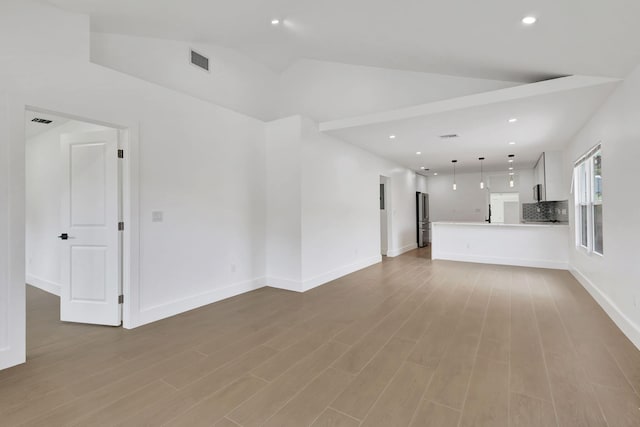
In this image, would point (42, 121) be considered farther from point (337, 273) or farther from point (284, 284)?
point (337, 273)

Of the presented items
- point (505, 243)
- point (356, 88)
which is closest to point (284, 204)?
point (356, 88)

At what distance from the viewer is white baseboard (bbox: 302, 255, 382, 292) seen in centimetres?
474

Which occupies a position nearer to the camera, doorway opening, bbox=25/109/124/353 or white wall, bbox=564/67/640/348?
white wall, bbox=564/67/640/348

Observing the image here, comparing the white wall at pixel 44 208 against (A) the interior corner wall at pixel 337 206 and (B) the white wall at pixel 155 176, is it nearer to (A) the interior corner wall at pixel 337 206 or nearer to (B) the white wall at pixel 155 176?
(B) the white wall at pixel 155 176

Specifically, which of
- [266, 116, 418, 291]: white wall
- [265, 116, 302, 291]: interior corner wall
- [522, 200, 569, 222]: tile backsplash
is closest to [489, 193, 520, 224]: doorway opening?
[522, 200, 569, 222]: tile backsplash

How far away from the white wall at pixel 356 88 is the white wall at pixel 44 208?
3390 millimetres

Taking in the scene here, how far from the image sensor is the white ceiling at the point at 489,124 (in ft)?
11.1

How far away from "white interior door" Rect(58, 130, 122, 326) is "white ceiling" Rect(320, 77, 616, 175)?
10.5ft

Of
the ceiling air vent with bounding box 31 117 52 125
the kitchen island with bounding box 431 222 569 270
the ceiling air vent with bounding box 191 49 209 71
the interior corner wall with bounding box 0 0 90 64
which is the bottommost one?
the kitchen island with bounding box 431 222 569 270

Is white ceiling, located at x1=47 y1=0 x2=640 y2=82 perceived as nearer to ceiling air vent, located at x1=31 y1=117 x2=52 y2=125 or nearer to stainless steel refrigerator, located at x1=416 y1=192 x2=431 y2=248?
ceiling air vent, located at x1=31 y1=117 x2=52 y2=125

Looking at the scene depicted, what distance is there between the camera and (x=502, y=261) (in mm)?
6719

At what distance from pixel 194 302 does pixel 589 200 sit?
596 centimetres

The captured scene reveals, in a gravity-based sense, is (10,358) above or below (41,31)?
below

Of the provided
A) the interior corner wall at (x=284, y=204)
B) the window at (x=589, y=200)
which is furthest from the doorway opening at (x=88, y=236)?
the window at (x=589, y=200)
